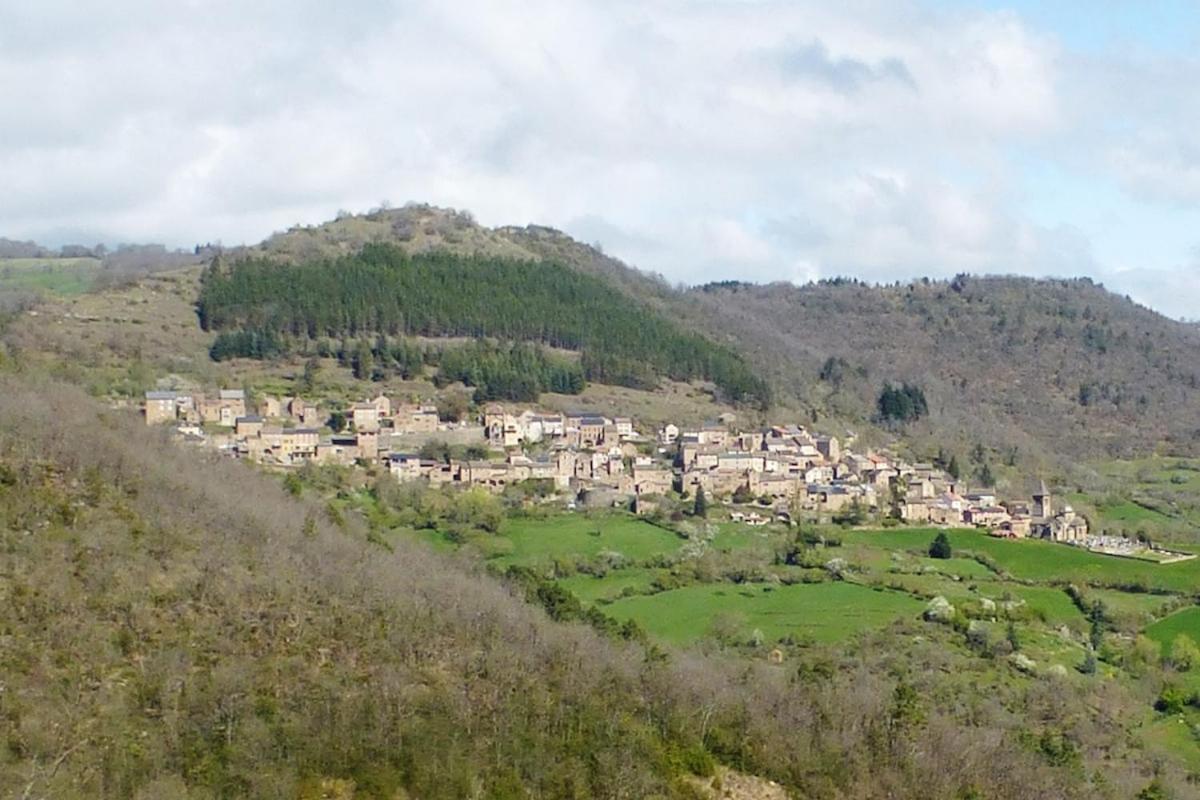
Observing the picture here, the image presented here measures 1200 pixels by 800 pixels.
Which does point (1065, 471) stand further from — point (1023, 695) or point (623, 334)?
point (1023, 695)

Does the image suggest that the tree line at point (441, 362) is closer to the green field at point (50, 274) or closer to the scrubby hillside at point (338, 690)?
the green field at point (50, 274)

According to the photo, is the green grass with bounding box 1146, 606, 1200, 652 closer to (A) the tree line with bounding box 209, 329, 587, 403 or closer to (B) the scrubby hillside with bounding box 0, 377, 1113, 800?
(B) the scrubby hillside with bounding box 0, 377, 1113, 800

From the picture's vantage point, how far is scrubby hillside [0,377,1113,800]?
2062 centimetres

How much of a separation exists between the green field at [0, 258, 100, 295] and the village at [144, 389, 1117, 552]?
30135 mm

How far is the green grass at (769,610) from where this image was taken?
36531mm

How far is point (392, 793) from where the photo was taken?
20.6 metres

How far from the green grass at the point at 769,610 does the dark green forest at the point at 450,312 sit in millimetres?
37775

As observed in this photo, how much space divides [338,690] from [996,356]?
101 m

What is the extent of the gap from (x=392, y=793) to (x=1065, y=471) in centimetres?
6240

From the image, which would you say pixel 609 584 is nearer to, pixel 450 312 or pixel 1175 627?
pixel 1175 627

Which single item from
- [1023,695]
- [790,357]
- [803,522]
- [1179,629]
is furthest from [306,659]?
[790,357]

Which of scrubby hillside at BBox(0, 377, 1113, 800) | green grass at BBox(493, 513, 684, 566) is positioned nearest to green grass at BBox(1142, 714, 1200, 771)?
scrubby hillside at BBox(0, 377, 1113, 800)

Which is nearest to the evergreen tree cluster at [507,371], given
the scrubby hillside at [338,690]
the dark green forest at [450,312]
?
the dark green forest at [450,312]

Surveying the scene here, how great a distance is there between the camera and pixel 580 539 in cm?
4628
